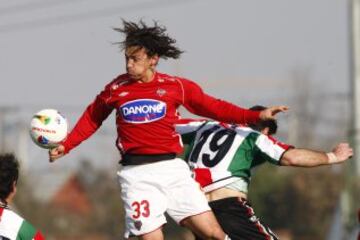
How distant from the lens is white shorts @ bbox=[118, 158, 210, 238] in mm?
10016

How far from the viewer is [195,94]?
1012cm

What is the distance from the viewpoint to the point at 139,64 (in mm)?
10023

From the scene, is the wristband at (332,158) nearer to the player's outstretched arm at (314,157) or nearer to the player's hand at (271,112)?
the player's outstretched arm at (314,157)

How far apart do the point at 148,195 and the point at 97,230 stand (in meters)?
34.0

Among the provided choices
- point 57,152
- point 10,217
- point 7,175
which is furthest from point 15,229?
point 57,152

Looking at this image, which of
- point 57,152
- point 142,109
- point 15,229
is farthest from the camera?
point 57,152

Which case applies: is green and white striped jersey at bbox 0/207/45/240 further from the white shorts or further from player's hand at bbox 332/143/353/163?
player's hand at bbox 332/143/353/163

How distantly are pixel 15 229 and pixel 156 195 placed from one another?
4.63ft

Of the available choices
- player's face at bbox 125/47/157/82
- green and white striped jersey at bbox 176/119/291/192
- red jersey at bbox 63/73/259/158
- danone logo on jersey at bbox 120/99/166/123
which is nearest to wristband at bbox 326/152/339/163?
green and white striped jersey at bbox 176/119/291/192

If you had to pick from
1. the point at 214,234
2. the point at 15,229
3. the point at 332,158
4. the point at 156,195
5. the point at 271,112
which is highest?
the point at 271,112

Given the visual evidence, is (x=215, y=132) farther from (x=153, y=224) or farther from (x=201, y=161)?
(x=153, y=224)

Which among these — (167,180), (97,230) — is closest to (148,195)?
(167,180)

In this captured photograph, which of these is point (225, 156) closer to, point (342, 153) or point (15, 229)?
point (342, 153)

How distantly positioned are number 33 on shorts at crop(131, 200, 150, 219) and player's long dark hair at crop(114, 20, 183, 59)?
1227mm
